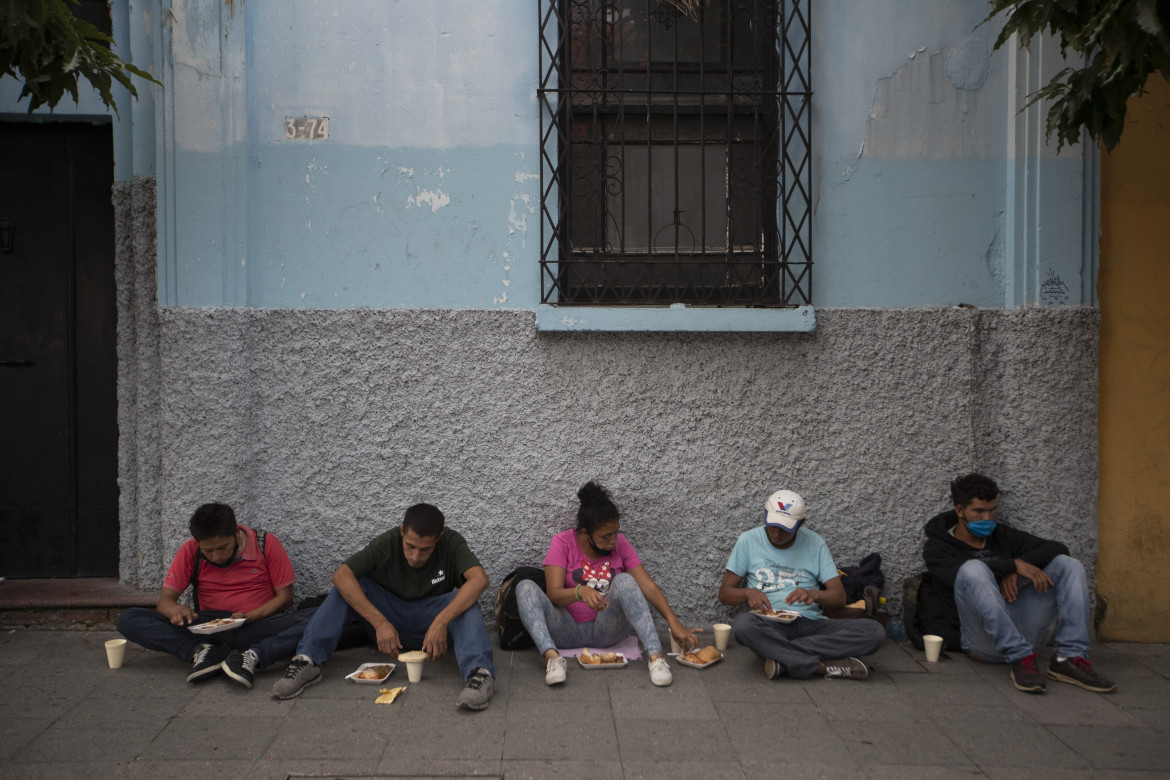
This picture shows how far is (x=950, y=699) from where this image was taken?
398cm

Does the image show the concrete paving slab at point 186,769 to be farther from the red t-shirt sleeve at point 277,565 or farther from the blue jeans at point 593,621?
the blue jeans at point 593,621

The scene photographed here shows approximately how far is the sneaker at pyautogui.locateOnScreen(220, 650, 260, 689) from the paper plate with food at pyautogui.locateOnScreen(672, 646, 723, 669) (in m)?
2.10

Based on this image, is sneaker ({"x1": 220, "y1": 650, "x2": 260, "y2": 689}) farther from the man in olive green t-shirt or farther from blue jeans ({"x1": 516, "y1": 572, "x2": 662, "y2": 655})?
blue jeans ({"x1": 516, "y1": 572, "x2": 662, "y2": 655})

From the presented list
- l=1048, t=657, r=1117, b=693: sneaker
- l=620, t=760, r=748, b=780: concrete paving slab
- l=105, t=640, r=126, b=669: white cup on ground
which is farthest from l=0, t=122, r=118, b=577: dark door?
l=1048, t=657, r=1117, b=693: sneaker

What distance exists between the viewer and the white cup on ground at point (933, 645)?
4.46 metres

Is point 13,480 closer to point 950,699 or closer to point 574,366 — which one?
point 574,366

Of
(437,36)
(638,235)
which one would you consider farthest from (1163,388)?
(437,36)

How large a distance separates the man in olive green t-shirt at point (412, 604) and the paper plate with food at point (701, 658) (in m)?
1.01

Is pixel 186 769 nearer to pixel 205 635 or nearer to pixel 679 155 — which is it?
pixel 205 635

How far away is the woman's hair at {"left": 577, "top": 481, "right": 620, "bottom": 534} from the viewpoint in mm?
4367

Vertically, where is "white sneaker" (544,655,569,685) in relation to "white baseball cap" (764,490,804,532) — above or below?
below

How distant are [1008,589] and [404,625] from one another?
314 centimetres

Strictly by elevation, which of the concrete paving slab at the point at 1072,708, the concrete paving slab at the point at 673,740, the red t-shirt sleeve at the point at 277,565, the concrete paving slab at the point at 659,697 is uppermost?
the red t-shirt sleeve at the point at 277,565

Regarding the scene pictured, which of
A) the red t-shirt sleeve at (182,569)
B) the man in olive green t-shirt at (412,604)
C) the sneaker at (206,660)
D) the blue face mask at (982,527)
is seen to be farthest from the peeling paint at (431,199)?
the blue face mask at (982,527)
